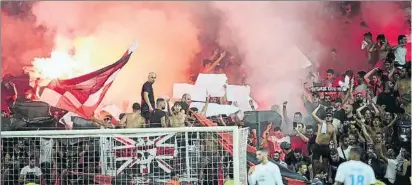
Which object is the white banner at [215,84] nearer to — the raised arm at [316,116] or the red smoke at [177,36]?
the red smoke at [177,36]

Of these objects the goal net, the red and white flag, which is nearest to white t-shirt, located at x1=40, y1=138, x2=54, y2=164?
the goal net

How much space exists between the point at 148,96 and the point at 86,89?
368 millimetres

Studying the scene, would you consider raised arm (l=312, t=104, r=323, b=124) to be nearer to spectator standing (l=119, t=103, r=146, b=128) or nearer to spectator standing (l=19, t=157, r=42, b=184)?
spectator standing (l=119, t=103, r=146, b=128)

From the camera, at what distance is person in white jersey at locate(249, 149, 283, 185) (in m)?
3.39

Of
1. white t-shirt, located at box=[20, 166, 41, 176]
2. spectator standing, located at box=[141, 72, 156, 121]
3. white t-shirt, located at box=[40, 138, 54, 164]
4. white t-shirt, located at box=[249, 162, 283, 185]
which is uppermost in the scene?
spectator standing, located at box=[141, 72, 156, 121]

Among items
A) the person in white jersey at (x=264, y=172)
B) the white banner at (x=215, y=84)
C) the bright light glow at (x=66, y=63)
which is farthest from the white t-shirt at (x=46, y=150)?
the person in white jersey at (x=264, y=172)

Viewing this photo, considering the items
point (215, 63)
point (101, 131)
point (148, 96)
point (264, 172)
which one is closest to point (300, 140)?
point (264, 172)

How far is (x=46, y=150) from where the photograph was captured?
332cm

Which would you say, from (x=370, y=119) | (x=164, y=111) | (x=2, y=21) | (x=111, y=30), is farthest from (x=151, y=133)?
(x=370, y=119)

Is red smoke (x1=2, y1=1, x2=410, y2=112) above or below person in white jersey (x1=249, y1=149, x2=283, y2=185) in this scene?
above

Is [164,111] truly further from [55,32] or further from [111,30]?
[55,32]

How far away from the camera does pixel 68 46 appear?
132 inches

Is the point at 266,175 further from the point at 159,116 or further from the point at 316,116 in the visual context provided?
the point at 159,116

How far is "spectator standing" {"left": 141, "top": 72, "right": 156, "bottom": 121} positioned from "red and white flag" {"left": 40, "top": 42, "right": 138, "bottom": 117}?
178mm
